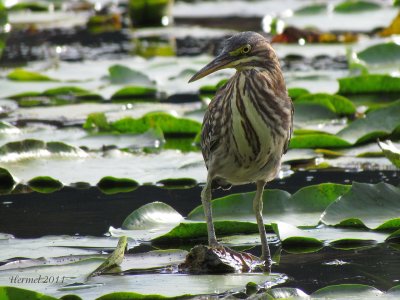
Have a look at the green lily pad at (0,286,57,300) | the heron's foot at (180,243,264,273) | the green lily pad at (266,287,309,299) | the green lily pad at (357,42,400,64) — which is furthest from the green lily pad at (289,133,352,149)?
the green lily pad at (0,286,57,300)

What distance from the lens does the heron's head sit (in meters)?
5.00

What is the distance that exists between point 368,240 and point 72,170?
221 cm

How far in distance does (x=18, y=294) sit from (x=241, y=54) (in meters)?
1.72

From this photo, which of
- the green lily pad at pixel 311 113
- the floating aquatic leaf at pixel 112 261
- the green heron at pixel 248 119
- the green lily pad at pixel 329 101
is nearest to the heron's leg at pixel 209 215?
the green heron at pixel 248 119

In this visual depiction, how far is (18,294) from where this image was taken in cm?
404

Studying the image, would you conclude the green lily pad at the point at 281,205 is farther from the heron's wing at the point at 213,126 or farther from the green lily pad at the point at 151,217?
the heron's wing at the point at 213,126

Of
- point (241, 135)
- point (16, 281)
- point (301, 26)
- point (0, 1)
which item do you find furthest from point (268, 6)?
point (16, 281)

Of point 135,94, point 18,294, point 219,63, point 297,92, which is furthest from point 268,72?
point 135,94

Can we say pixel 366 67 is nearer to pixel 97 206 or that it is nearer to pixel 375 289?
pixel 97 206

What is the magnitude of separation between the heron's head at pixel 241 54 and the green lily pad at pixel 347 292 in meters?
1.32

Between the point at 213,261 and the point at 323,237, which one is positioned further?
the point at 323,237

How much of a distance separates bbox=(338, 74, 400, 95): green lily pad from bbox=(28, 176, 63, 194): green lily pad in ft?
9.67

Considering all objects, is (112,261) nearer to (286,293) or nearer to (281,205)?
(286,293)

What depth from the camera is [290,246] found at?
529 centimetres
